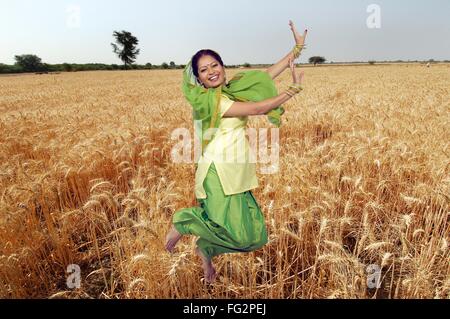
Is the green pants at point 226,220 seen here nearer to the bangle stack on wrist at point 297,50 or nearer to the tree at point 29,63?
the bangle stack on wrist at point 297,50

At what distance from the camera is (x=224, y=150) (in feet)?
5.41

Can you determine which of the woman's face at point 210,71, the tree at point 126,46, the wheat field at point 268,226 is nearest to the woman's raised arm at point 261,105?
the woman's face at point 210,71

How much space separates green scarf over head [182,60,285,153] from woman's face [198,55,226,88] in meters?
0.04

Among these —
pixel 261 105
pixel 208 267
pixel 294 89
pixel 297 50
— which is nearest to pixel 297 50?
pixel 297 50

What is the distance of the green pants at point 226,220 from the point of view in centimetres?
164

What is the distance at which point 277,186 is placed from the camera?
2.79 m

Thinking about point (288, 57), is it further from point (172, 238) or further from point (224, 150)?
point (172, 238)

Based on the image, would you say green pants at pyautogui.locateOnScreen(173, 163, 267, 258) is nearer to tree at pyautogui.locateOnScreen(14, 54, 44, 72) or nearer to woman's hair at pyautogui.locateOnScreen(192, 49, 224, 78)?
woman's hair at pyautogui.locateOnScreen(192, 49, 224, 78)

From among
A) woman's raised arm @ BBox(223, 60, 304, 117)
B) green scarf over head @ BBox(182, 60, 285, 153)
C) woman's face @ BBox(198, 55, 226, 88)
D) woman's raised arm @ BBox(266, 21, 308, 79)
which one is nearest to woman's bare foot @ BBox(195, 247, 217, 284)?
green scarf over head @ BBox(182, 60, 285, 153)

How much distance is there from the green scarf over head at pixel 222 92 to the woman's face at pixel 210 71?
43 mm

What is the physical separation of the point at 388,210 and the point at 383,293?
952mm

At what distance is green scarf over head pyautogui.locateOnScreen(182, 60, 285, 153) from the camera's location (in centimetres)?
163

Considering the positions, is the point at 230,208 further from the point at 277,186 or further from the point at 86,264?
the point at 86,264
